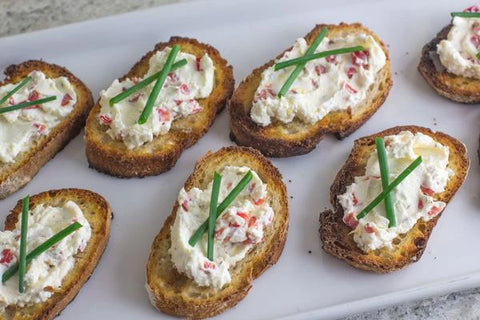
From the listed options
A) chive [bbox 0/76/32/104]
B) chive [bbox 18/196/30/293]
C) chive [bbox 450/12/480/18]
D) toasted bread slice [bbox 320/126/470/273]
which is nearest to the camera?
chive [bbox 18/196/30/293]

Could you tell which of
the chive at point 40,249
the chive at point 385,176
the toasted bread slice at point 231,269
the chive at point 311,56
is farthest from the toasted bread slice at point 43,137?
the chive at point 385,176

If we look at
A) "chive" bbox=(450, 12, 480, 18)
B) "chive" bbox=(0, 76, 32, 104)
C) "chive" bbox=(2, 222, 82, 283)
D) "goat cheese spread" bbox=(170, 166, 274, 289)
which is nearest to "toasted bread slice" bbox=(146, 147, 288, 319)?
"goat cheese spread" bbox=(170, 166, 274, 289)

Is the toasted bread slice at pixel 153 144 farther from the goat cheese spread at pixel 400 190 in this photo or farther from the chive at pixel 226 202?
the goat cheese spread at pixel 400 190

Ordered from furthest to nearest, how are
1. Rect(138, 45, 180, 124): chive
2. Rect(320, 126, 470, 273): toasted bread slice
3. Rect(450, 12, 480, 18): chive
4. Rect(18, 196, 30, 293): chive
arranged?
Rect(450, 12, 480, 18): chive
Rect(138, 45, 180, 124): chive
Rect(320, 126, 470, 273): toasted bread slice
Rect(18, 196, 30, 293): chive

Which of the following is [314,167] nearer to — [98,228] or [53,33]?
[98,228]

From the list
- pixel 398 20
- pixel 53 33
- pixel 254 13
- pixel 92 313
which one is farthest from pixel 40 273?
pixel 398 20

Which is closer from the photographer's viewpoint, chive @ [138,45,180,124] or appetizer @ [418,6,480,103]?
chive @ [138,45,180,124]

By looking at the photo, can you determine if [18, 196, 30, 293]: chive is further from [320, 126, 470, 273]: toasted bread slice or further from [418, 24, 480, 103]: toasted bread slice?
[418, 24, 480, 103]: toasted bread slice
